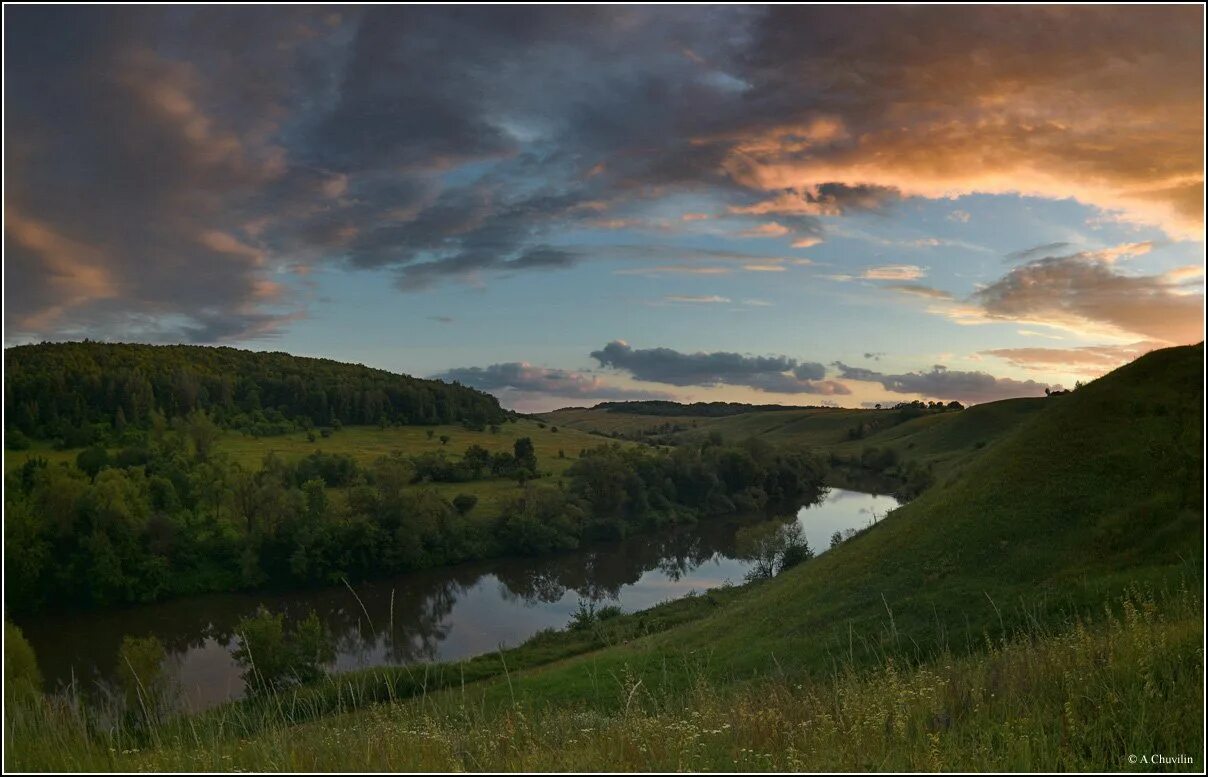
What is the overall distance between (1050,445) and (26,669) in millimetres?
40965

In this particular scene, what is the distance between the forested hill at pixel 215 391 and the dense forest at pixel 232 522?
2411mm

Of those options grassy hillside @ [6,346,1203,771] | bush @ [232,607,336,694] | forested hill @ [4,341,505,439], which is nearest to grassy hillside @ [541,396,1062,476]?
forested hill @ [4,341,505,439]

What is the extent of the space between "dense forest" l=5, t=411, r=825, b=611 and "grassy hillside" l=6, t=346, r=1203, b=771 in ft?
61.7

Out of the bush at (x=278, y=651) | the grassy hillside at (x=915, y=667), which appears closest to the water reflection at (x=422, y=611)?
the bush at (x=278, y=651)

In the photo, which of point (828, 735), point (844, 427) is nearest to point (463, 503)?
point (828, 735)

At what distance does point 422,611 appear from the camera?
5028cm

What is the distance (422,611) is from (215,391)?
70.1ft

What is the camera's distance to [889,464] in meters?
109

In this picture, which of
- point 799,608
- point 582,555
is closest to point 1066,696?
point 799,608

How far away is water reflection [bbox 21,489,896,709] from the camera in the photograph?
4097cm

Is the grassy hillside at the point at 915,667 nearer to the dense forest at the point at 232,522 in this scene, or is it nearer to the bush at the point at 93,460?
the dense forest at the point at 232,522

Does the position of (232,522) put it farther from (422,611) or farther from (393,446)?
(393,446)

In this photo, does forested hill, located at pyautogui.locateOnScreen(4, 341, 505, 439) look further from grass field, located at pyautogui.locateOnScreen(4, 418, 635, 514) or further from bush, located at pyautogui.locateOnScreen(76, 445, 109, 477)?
Answer: bush, located at pyautogui.locateOnScreen(76, 445, 109, 477)

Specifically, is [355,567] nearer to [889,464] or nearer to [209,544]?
[209,544]
